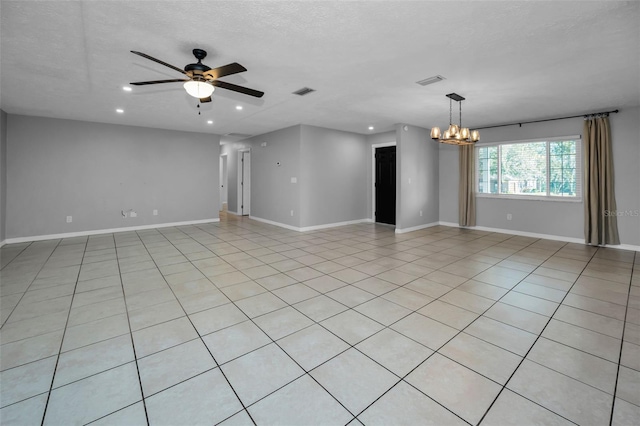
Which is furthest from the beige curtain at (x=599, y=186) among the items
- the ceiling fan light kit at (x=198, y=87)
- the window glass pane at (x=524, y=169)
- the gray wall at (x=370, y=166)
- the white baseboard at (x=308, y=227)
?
the ceiling fan light kit at (x=198, y=87)

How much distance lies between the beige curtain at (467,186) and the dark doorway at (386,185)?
172cm

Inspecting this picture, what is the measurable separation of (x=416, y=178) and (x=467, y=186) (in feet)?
4.50

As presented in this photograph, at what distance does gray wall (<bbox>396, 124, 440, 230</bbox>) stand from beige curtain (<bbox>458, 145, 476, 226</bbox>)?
0.69m

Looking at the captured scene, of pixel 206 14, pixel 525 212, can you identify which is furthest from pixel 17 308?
pixel 525 212

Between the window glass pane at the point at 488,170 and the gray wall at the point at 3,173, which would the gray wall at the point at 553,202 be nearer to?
the window glass pane at the point at 488,170

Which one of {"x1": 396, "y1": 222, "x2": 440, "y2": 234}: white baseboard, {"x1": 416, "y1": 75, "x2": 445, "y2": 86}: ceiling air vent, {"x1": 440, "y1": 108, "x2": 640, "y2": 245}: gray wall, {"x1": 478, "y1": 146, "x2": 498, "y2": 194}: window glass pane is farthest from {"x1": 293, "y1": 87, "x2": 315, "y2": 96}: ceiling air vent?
{"x1": 478, "y1": 146, "x2": 498, "y2": 194}: window glass pane

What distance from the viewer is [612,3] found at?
2215 mm

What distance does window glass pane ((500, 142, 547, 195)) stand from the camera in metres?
6.24

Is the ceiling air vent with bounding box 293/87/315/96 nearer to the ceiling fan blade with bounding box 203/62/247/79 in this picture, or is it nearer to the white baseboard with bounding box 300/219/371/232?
the ceiling fan blade with bounding box 203/62/247/79

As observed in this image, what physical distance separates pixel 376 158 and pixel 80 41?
6.80 metres

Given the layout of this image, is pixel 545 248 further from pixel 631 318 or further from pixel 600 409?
pixel 600 409

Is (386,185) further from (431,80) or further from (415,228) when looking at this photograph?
(431,80)

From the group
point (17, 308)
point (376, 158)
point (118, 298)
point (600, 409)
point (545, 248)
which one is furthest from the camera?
point (376, 158)

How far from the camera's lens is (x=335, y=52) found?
304cm
